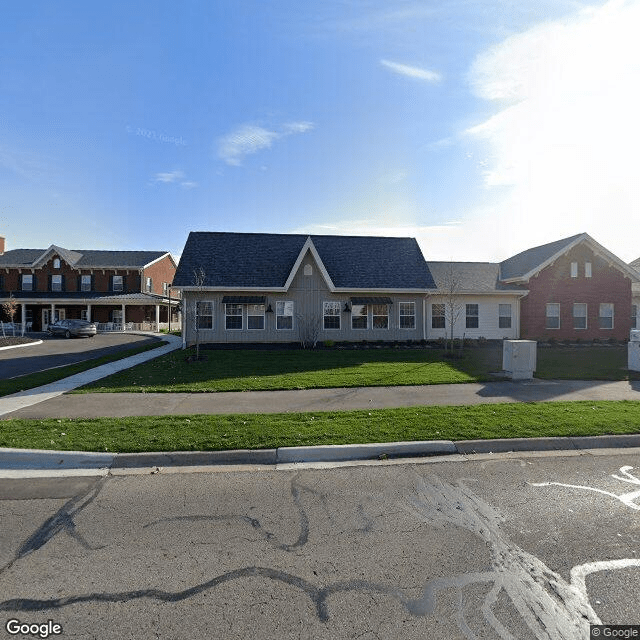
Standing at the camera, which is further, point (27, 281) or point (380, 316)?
point (27, 281)

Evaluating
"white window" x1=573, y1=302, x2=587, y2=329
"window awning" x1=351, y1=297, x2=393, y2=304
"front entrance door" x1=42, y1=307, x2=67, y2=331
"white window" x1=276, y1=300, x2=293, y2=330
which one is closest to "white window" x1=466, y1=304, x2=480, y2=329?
"window awning" x1=351, y1=297, x2=393, y2=304

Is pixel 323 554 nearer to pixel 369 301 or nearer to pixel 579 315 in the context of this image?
pixel 369 301

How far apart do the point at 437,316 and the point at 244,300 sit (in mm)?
11454

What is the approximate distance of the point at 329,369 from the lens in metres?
13.6

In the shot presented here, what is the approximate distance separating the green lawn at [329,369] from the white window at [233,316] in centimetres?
237

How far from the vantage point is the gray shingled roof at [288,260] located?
20641 mm

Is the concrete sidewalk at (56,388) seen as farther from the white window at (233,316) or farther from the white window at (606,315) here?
the white window at (606,315)

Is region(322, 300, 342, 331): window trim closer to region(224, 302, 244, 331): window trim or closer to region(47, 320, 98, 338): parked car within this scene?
region(224, 302, 244, 331): window trim

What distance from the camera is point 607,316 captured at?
2366 cm

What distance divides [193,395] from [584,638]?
844 centimetres

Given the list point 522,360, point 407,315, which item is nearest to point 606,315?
point 407,315

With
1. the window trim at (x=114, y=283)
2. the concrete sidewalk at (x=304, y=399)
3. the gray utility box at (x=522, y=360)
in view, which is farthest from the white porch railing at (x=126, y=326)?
the gray utility box at (x=522, y=360)

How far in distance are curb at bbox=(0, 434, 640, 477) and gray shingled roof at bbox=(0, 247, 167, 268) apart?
3513cm

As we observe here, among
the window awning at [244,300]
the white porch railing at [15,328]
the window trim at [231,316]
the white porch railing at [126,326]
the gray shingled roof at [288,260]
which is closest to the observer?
the window awning at [244,300]
